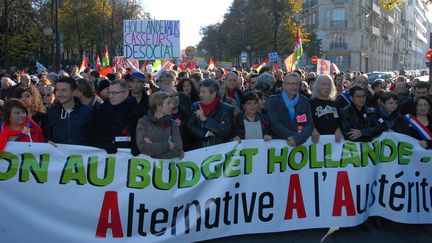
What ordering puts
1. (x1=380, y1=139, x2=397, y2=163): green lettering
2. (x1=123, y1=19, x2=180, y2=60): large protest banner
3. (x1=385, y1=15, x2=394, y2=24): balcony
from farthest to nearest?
1. (x1=385, y1=15, x2=394, y2=24): balcony
2. (x1=123, y1=19, x2=180, y2=60): large protest banner
3. (x1=380, y1=139, x2=397, y2=163): green lettering

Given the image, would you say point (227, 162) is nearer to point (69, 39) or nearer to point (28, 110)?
point (28, 110)

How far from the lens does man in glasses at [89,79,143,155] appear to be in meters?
4.80

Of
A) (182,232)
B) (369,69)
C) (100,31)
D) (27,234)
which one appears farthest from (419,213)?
(369,69)

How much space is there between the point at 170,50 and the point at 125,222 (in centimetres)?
768

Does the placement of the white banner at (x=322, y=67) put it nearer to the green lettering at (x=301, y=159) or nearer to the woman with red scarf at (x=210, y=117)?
the green lettering at (x=301, y=159)

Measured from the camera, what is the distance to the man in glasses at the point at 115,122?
189 inches

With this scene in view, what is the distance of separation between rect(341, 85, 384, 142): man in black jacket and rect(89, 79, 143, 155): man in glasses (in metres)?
2.37

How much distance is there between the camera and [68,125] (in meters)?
4.92

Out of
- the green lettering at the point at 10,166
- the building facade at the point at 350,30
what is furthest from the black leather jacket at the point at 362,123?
the building facade at the point at 350,30

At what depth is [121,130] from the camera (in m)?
4.82

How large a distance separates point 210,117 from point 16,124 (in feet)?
6.46

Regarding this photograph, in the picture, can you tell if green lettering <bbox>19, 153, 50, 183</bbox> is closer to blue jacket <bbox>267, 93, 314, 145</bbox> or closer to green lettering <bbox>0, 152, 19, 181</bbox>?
green lettering <bbox>0, 152, 19, 181</bbox>

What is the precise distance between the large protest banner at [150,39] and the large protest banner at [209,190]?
7.11 metres

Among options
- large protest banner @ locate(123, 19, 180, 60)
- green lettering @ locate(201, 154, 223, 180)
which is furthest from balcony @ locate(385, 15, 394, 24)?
green lettering @ locate(201, 154, 223, 180)
